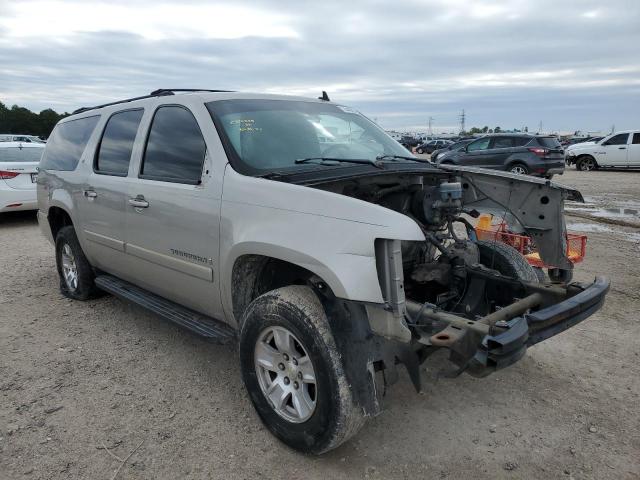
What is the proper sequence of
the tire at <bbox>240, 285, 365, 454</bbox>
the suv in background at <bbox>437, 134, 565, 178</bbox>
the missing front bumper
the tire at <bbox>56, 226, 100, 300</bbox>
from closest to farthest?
the missing front bumper, the tire at <bbox>240, 285, 365, 454</bbox>, the tire at <bbox>56, 226, 100, 300</bbox>, the suv in background at <bbox>437, 134, 565, 178</bbox>

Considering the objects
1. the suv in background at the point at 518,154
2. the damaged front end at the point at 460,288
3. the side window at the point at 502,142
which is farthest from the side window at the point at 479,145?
the damaged front end at the point at 460,288

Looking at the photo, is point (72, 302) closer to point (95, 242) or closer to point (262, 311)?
point (95, 242)

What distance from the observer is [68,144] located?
5324mm

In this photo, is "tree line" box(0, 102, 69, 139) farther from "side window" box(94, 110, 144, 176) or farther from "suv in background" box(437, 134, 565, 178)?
"side window" box(94, 110, 144, 176)

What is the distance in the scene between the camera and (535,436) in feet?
9.87

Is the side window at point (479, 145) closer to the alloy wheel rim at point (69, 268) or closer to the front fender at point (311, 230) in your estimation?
the alloy wheel rim at point (69, 268)

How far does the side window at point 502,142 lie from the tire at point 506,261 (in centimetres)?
1412

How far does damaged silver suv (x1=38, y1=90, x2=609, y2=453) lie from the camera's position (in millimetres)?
2529

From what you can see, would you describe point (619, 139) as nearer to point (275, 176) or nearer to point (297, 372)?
point (275, 176)

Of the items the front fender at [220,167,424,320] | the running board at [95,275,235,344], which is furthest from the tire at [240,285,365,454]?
the running board at [95,275,235,344]

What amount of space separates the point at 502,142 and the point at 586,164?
818 cm

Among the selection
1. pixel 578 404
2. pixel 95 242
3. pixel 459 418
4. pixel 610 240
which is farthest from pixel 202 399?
pixel 610 240

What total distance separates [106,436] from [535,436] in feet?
8.25

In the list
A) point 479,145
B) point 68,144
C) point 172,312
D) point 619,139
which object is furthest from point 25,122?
point 172,312
